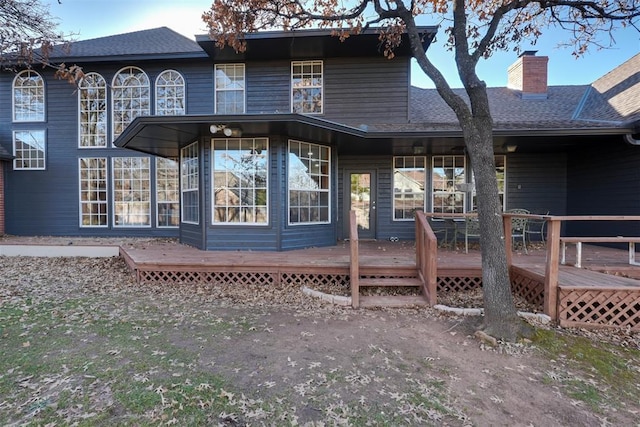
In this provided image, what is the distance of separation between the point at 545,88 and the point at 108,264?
42.1 ft

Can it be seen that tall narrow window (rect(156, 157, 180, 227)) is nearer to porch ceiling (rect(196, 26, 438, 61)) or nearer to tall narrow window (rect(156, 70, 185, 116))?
tall narrow window (rect(156, 70, 185, 116))

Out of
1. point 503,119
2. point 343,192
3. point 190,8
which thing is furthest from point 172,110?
point 503,119

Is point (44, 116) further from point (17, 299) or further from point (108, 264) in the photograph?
point (17, 299)

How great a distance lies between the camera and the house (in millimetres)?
6688

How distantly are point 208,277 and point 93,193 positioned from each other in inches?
262

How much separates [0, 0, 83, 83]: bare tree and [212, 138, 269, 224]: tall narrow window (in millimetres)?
2920

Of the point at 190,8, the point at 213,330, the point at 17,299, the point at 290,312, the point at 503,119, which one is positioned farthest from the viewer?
the point at 503,119

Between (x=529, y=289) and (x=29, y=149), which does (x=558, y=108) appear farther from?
(x=29, y=149)

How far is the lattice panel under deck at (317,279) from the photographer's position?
536 centimetres

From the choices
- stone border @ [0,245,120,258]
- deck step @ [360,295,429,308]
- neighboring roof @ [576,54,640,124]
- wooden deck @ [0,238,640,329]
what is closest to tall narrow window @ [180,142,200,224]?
wooden deck @ [0,238,640,329]

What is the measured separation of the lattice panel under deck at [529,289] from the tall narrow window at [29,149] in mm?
12545

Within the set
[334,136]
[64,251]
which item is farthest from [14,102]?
[334,136]

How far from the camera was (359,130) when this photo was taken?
6.64m

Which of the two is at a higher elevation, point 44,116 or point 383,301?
point 44,116
